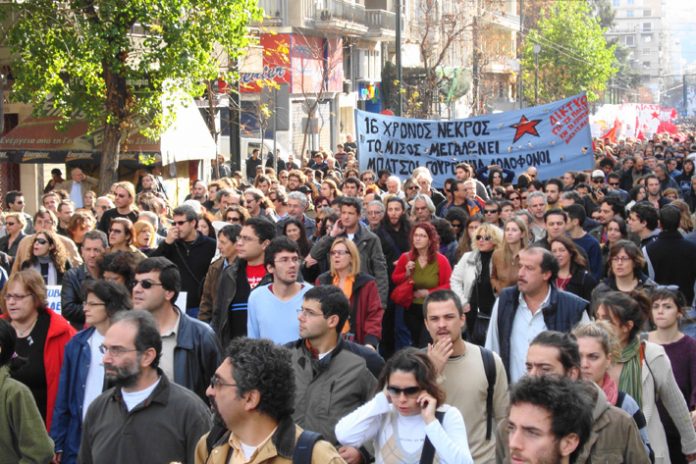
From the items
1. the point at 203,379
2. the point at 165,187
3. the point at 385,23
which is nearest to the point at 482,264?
the point at 203,379

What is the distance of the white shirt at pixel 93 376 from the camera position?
6891 mm

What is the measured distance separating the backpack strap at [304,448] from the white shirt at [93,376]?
8.49ft

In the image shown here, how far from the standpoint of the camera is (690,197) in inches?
810

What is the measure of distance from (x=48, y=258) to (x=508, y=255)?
12.3 feet

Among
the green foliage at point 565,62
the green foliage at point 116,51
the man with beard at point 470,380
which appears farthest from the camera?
the green foliage at point 565,62

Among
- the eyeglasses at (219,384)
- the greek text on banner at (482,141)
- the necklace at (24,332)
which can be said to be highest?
the greek text on banner at (482,141)

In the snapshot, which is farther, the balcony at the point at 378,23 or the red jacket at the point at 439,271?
the balcony at the point at 378,23

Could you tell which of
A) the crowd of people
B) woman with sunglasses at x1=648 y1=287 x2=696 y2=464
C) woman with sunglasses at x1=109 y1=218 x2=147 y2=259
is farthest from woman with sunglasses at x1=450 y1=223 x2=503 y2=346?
woman with sunglasses at x1=109 y1=218 x2=147 y2=259

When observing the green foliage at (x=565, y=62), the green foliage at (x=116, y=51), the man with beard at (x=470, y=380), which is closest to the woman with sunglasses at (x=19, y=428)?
the man with beard at (x=470, y=380)

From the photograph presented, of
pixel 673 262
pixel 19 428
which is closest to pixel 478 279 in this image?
pixel 673 262

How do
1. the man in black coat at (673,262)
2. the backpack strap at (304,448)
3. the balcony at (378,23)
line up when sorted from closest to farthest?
the backpack strap at (304,448) < the man in black coat at (673,262) < the balcony at (378,23)

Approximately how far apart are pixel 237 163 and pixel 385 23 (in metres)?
19.1

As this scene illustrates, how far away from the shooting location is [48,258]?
417 inches

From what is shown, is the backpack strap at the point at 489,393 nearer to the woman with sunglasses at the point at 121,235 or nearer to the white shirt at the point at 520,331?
the white shirt at the point at 520,331
